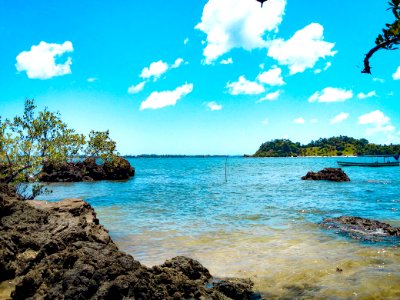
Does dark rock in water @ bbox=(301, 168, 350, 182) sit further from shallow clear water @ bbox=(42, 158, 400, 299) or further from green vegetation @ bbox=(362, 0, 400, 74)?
green vegetation @ bbox=(362, 0, 400, 74)

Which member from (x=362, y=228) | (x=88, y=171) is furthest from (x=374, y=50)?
(x=88, y=171)

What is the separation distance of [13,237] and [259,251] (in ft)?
34.5

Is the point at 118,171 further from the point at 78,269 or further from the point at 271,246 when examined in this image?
the point at 78,269

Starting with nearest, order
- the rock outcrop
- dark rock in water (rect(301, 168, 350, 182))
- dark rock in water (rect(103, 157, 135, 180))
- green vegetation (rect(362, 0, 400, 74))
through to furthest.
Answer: green vegetation (rect(362, 0, 400, 74)) → dark rock in water (rect(301, 168, 350, 182)) → the rock outcrop → dark rock in water (rect(103, 157, 135, 180))

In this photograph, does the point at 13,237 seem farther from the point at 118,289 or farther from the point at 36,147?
the point at 36,147

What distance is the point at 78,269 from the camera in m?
8.37

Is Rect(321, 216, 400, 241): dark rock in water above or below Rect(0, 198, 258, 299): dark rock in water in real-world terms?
Answer: below

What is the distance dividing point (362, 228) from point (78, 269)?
1773 centimetres

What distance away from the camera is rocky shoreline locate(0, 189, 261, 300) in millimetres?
8008

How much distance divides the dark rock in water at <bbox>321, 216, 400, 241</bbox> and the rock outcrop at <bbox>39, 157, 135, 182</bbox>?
49.8 meters

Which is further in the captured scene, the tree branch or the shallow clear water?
the shallow clear water

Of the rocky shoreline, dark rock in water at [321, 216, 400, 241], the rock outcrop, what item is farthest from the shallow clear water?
the rock outcrop

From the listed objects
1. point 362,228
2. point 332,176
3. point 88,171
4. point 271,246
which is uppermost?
point 88,171

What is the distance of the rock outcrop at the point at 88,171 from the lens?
225ft
